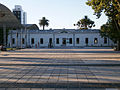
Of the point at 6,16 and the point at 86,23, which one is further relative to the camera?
the point at 86,23

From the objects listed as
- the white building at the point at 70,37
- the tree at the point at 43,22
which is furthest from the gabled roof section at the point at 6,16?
the tree at the point at 43,22

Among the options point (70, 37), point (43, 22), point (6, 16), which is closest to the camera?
point (6, 16)

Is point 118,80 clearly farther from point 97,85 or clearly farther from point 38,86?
point 38,86

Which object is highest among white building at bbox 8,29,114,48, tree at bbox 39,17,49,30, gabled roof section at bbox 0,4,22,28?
tree at bbox 39,17,49,30

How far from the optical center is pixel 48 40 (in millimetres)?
62844

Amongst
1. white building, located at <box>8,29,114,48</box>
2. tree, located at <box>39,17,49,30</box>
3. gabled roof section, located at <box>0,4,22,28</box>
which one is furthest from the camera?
tree, located at <box>39,17,49,30</box>

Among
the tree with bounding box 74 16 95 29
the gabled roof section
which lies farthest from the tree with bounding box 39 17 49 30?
the gabled roof section

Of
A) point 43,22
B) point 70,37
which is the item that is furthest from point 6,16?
point 43,22

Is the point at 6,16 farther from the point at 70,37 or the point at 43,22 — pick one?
the point at 43,22

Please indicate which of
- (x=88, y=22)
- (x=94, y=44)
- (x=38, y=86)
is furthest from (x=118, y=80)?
(x=88, y=22)

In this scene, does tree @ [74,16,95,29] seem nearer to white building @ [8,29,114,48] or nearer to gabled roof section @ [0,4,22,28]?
white building @ [8,29,114,48]

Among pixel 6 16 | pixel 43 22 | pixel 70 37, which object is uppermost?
pixel 43 22

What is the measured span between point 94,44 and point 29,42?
69.3 ft

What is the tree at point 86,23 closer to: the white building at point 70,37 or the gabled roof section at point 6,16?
the white building at point 70,37
